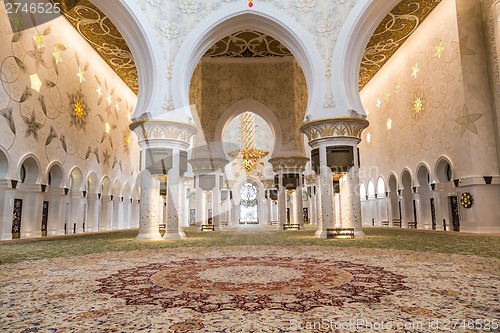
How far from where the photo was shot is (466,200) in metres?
9.85

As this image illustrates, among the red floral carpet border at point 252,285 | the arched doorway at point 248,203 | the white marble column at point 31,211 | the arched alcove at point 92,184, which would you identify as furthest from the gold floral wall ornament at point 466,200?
the arched doorway at point 248,203

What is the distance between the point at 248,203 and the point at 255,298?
81.2 feet

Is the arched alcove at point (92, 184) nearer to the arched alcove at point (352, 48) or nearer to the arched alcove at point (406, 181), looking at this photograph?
the arched alcove at point (352, 48)

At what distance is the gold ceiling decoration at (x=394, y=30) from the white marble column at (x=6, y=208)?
41.5ft

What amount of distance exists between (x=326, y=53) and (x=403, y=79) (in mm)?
6722

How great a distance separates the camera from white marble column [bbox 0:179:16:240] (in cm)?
892

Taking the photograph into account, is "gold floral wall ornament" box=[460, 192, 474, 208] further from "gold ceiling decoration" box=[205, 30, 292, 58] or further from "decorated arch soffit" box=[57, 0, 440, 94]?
"gold ceiling decoration" box=[205, 30, 292, 58]

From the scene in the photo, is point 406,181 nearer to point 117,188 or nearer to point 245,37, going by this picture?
point 245,37

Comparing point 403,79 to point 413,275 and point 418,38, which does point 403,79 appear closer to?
point 418,38

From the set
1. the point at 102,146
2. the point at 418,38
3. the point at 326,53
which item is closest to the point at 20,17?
the point at 102,146

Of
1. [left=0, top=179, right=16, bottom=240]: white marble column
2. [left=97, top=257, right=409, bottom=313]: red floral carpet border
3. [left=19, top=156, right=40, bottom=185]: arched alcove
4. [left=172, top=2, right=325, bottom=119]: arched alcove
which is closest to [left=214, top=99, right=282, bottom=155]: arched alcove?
[left=172, top=2, right=325, bottom=119]: arched alcove

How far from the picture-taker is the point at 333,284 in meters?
2.61

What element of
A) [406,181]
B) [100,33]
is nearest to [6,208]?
[100,33]

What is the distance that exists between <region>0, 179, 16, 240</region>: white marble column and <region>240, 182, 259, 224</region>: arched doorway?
18.4 m
